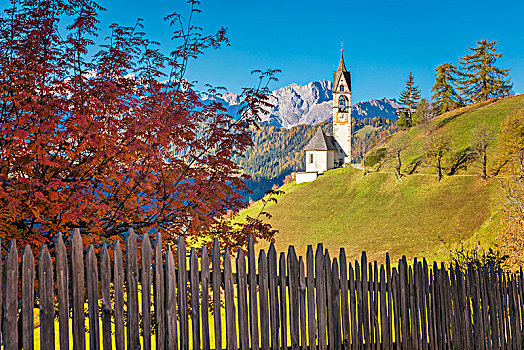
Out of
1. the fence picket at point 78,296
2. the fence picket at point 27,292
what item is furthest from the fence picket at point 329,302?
the fence picket at point 27,292

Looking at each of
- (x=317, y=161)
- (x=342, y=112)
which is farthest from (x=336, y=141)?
(x=317, y=161)

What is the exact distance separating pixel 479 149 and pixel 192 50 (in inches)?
1858

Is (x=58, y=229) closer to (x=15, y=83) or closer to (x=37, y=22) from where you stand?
(x=15, y=83)

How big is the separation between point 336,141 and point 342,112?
288 inches

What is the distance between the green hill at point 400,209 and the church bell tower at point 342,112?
538 inches

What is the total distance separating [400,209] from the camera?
45438mm

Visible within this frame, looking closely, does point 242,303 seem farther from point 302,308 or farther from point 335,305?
point 335,305

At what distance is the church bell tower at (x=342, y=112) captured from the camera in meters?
79.1

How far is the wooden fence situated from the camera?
422 cm

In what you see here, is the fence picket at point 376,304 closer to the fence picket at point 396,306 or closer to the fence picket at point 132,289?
the fence picket at point 396,306

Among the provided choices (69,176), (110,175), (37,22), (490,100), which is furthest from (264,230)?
(490,100)

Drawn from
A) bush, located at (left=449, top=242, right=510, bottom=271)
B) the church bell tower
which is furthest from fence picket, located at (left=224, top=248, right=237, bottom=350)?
the church bell tower

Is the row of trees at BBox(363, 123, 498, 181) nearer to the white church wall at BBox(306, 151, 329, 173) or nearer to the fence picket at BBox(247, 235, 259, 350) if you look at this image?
the white church wall at BBox(306, 151, 329, 173)

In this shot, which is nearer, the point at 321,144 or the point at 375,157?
the point at 375,157
